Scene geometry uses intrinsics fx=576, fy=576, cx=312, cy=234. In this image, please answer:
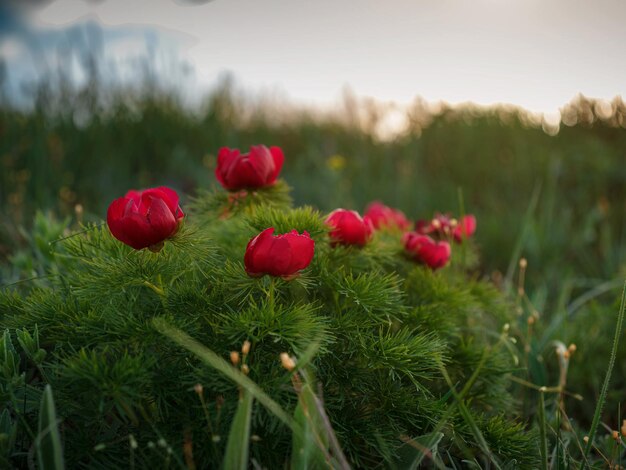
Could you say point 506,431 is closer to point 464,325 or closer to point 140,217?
point 464,325

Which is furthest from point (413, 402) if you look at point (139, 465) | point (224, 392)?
point (139, 465)

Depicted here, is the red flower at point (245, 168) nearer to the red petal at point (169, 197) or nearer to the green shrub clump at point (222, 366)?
the green shrub clump at point (222, 366)

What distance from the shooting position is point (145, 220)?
1.12m

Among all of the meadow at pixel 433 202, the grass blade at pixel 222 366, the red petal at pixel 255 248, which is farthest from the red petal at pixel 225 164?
the grass blade at pixel 222 366

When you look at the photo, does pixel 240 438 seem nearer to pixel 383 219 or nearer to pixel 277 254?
pixel 277 254

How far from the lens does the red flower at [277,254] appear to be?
3.64ft

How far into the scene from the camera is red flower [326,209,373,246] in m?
1.41

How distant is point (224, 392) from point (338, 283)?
35cm

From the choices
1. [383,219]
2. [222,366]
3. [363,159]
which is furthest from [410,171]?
[222,366]

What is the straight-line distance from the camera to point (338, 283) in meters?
1.29

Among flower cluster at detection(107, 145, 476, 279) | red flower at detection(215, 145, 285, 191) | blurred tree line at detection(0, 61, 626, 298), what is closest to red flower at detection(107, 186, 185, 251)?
flower cluster at detection(107, 145, 476, 279)

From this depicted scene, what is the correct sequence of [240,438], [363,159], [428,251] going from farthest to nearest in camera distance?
1. [363,159]
2. [428,251]
3. [240,438]

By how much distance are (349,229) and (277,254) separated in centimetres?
34

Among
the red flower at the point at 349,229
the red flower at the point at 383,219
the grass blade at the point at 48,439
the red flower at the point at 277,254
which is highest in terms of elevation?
the red flower at the point at 277,254
